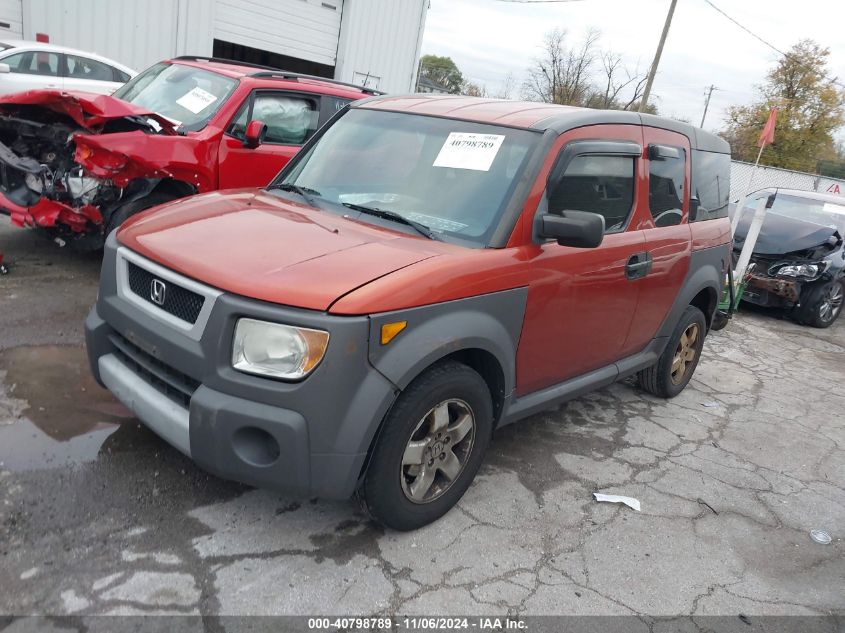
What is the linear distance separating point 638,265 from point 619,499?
131cm

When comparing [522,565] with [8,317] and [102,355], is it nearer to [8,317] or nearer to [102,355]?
[102,355]

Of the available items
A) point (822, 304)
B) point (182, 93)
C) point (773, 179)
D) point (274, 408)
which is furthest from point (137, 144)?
point (773, 179)

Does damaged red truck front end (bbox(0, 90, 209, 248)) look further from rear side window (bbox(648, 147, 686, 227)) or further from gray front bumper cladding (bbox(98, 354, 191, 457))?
Result: rear side window (bbox(648, 147, 686, 227))

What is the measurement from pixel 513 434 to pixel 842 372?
4.56 metres

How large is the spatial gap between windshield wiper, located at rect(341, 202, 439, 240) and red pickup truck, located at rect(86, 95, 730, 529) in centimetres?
1

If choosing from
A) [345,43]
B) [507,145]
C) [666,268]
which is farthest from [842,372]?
[345,43]

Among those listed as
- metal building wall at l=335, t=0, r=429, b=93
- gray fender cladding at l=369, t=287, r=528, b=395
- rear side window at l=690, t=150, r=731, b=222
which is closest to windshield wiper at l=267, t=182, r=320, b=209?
gray fender cladding at l=369, t=287, r=528, b=395

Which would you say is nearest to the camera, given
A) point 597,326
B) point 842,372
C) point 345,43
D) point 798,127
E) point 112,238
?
point 112,238

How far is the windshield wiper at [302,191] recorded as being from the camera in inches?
142

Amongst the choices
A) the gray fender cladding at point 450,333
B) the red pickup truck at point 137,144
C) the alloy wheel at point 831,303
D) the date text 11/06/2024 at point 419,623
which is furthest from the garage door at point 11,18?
the alloy wheel at point 831,303

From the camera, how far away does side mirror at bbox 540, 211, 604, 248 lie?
120 inches

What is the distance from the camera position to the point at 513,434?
422cm

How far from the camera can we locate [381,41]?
17953 millimetres

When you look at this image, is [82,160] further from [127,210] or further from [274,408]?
[274,408]
